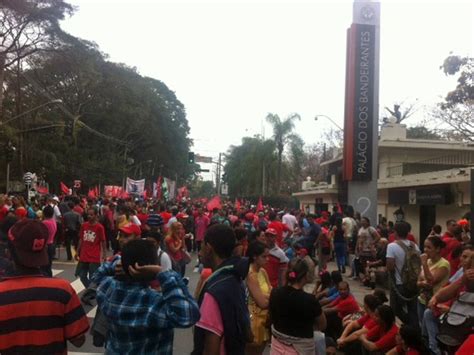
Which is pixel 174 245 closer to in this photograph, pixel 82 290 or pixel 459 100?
pixel 82 290

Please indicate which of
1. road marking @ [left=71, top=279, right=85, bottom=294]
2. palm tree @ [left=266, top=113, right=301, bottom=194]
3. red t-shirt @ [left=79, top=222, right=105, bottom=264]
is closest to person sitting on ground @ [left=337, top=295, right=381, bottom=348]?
red t-shirt @ [left=79, top=222, right=105, bottom=264]

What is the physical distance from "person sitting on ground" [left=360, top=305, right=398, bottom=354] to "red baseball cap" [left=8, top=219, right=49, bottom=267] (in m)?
4.16

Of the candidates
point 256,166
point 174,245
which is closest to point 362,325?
point 174,245

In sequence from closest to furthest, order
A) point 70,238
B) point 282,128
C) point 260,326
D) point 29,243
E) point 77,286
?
point 29,243 < point 260,326 < point 77,286 < point 70,238 < point 282,128

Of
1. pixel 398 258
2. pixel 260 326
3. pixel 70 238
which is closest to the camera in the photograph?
pixel 260 326

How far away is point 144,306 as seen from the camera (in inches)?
129

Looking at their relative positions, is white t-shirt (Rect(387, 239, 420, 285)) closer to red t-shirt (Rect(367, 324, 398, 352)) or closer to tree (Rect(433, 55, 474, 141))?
red t-shirt (Rect(367, 324, 398, 352))

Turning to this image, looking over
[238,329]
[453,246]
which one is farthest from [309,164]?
[238,329]

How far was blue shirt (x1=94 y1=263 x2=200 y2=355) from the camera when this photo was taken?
10.5 feet

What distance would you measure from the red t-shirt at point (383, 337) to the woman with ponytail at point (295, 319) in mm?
2184

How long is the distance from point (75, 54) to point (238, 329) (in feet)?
140

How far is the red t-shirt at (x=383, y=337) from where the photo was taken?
605cm

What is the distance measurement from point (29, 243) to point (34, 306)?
37 centimetres

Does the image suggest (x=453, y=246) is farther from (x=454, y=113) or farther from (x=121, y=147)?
(x=121, y=147)
